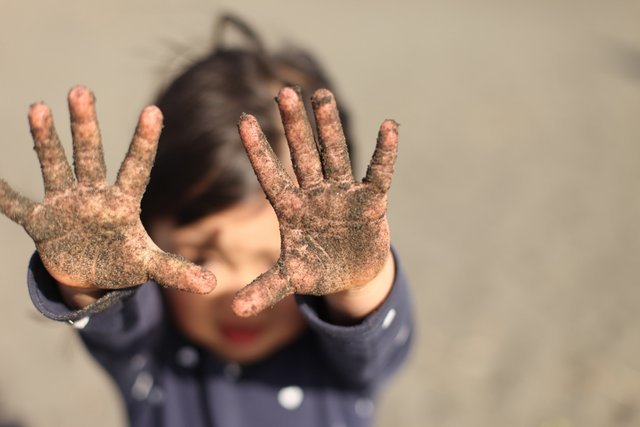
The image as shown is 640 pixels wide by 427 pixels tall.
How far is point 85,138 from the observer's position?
99 cm

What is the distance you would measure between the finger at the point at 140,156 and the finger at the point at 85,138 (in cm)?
3

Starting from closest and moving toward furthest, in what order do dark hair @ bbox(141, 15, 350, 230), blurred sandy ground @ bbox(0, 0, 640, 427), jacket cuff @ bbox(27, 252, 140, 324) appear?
jacket cuff @ bbox(27, 252, 140, 324) → dark hair @ bbox(141, 15, 350, 230) → blurred sandy ground @ bbox(0, 0, 640, 427)

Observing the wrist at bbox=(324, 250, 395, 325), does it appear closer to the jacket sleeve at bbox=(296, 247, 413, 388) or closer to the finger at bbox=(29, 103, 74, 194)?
the jacket sleeve at bbox=(296, 247, 413, 388)

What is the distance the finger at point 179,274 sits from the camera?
959mm

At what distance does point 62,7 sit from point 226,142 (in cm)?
412

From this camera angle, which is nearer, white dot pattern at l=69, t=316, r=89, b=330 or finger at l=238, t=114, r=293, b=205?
finger at l=238, t=114, r=293, b=205

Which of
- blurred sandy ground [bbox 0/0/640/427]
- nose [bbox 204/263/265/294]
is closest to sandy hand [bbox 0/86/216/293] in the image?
nose [bbox 204/263/265/294]

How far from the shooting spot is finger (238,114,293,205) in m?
0.99

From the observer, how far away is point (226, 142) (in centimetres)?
155

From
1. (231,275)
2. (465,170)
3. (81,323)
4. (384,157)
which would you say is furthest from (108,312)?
(465,170)

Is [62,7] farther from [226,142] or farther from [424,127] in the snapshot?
[226,142]

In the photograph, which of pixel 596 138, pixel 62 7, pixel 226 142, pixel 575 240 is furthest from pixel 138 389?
pixel 62 7

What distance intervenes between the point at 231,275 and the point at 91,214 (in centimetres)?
44

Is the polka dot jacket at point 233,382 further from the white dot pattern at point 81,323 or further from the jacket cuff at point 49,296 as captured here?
the jacket cuff at point 49,296
